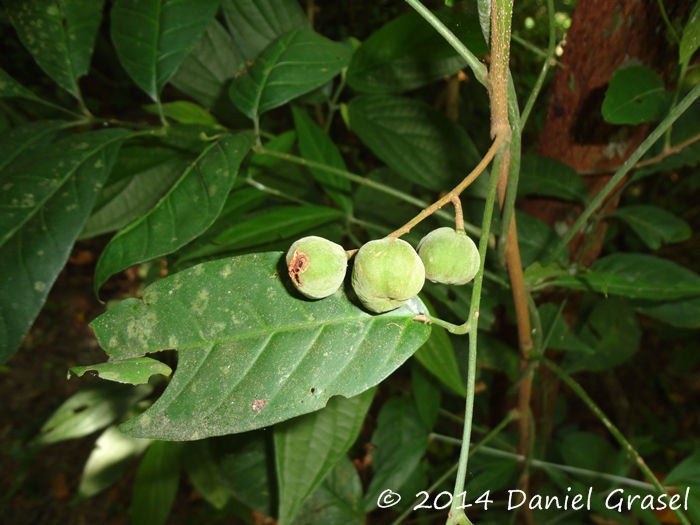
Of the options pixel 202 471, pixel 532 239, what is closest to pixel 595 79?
pixel 532 239

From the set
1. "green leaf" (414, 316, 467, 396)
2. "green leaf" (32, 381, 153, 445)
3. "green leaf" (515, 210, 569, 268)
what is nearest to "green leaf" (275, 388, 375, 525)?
"green leaf" (414, 316, 467, 396)

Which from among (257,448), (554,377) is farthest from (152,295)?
(554,377)

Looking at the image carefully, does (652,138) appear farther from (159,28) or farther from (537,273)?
(159,28)

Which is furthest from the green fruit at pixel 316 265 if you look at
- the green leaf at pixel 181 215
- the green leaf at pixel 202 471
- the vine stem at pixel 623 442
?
the green leaf at pixel 202 471

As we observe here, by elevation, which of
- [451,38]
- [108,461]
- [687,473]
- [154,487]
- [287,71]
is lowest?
[108,461]

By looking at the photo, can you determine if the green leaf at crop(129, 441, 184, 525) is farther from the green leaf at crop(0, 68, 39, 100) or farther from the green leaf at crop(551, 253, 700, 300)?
the green leaf at crop(551, 253, 700, 300)

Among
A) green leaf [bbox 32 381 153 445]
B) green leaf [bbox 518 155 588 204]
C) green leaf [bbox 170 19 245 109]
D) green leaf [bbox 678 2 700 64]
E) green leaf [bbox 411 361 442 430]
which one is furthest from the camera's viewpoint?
green leaf [bbox 32 381 153 445]

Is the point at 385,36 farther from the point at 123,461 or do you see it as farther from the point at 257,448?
the point at 123,461
